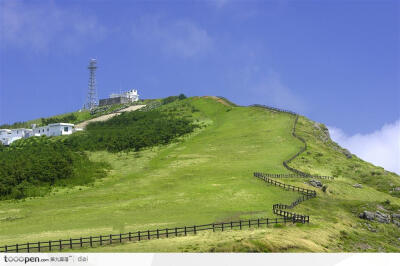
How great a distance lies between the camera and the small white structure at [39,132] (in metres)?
148

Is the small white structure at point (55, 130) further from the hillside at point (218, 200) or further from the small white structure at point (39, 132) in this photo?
the hillside at point (218, 200)

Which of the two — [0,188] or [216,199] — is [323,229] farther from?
[0,188]

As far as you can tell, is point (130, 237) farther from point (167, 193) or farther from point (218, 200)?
point (167, 193)

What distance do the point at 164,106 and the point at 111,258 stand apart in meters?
152

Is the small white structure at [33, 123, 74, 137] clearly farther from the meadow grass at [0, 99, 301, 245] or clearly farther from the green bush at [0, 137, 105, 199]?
the green bush at [0, 137, 105, 199]

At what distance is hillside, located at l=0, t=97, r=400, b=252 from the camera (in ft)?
152

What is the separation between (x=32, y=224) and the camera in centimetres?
5791

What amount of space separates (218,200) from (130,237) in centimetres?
2319

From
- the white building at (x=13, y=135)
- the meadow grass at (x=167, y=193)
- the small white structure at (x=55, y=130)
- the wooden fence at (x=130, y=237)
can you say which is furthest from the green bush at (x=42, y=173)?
the white building at (x=13, y=135)

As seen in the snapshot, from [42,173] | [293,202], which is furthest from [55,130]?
[293,202]

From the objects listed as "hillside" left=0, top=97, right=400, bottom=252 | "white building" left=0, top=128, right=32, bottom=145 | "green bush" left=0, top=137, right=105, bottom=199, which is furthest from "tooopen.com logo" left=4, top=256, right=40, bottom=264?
"white building" left=0, top=128, right=32, bottom=145

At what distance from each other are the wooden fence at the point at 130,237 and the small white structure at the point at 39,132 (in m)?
106

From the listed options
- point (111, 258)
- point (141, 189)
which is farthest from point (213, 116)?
point (111, 258)

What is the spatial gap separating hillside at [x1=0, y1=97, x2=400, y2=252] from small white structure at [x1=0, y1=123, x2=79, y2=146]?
3833cm
